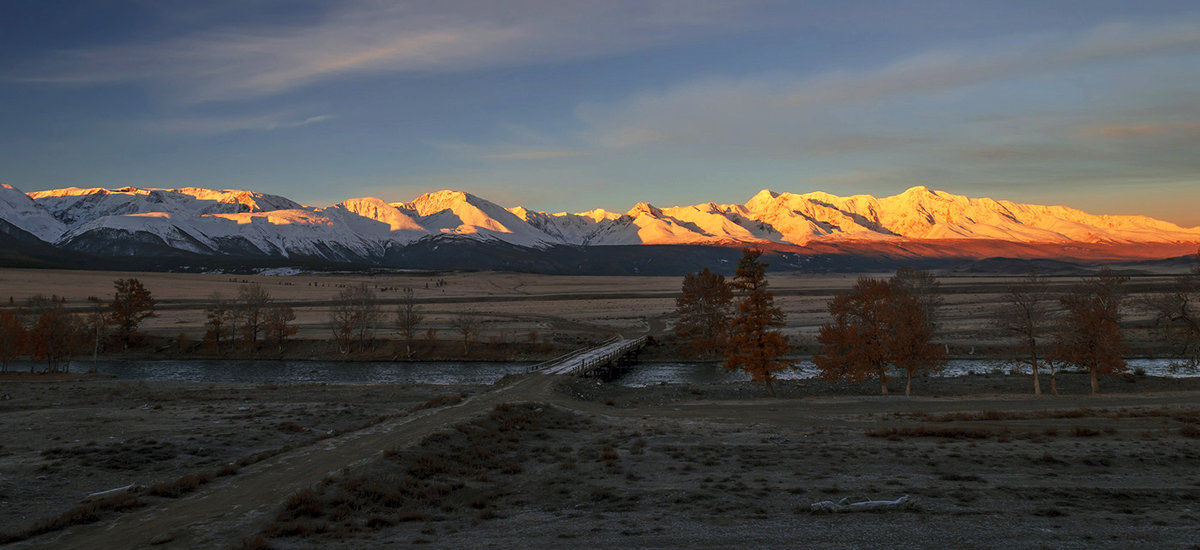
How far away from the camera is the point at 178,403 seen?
39094 mm

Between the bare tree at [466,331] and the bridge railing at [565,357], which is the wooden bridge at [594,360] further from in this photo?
the bare tree at [466,331]

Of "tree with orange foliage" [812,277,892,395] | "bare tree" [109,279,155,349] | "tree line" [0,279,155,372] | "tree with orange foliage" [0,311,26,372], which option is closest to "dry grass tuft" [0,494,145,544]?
"tree with orange foliage" [812,277,892,395]

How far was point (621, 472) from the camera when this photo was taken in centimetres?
2256

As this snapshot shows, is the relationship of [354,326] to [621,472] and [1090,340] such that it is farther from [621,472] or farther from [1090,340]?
[1090,340]

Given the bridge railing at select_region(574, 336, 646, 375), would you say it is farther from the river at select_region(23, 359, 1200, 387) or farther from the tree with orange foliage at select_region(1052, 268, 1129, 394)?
the tree with orange foliage at select_region(1052, 268, 1129, 394)

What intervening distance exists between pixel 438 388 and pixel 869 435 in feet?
103

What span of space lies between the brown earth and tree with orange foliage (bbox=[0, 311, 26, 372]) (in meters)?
29.8

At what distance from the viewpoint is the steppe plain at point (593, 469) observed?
15.7 meters

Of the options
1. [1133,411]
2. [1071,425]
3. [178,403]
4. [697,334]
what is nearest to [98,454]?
[178,403]

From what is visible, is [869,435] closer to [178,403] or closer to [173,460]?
[173,460]

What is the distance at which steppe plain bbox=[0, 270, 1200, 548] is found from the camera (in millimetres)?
15734

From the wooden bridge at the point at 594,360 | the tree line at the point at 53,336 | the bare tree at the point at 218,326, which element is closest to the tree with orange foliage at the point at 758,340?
→ the wooden bridge at the point at 594,360

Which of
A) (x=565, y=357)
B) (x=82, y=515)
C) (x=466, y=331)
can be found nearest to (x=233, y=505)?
(x=82, y=515)

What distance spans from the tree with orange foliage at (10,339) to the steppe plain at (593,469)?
23756 millimetres
